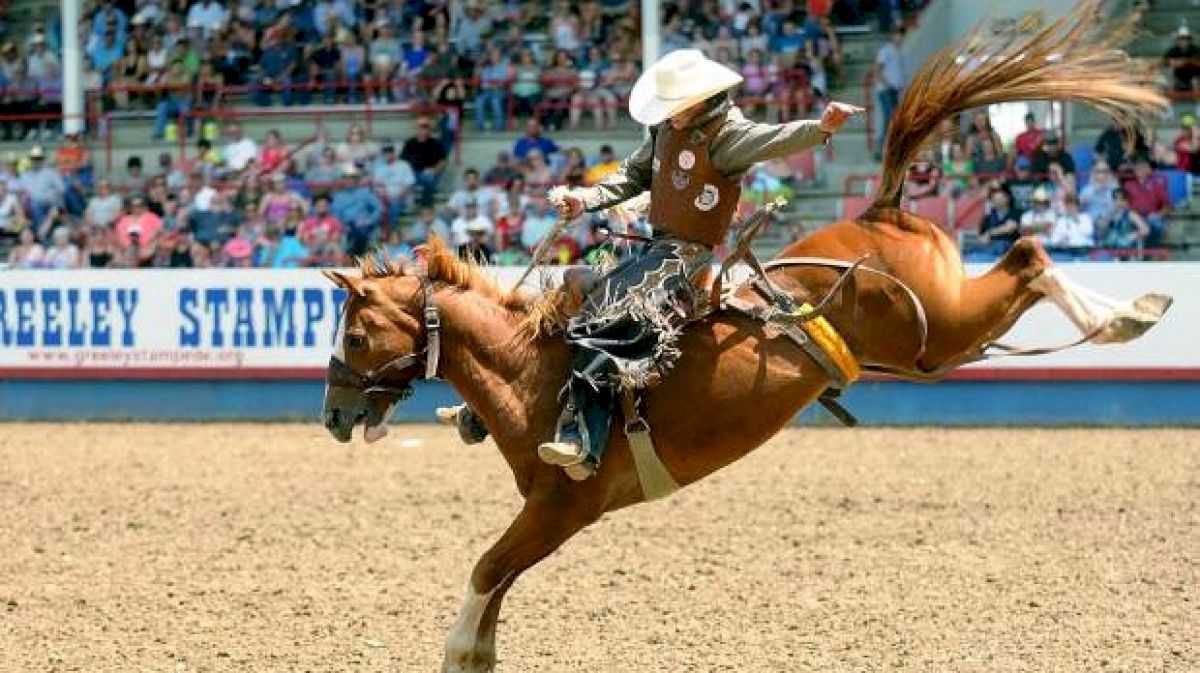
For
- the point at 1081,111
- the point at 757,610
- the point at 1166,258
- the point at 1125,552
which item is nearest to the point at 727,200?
the point at 757,610

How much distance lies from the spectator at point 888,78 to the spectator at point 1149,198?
345 cm

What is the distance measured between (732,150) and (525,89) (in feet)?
47.5

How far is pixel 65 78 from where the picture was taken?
2039 centimetres

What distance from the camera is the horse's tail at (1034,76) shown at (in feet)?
21.4

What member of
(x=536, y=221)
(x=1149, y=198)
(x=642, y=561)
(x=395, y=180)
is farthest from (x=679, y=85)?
(x=395, y=180)

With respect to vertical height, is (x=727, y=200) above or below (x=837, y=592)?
above

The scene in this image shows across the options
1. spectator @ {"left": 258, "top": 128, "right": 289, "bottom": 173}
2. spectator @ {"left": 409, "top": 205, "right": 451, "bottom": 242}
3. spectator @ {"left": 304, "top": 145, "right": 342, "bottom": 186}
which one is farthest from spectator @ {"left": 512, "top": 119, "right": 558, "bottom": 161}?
spectator @ {"left": 258, "top": 128, "right": 289, "bottom": 173}

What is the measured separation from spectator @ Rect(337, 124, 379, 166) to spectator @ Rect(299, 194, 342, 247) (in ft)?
5.63

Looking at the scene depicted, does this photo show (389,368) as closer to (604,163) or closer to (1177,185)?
(604,163)

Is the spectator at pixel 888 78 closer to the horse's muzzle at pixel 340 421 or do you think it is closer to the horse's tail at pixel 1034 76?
the horse's tail at pixel 1034 76

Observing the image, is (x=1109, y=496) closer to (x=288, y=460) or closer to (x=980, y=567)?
(x=980, y=567)

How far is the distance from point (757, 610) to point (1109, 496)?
13.0 feet

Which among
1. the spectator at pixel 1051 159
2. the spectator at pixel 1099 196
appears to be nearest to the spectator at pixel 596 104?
the spectator at pixel 1051 159

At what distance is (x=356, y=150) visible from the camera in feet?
63.8
